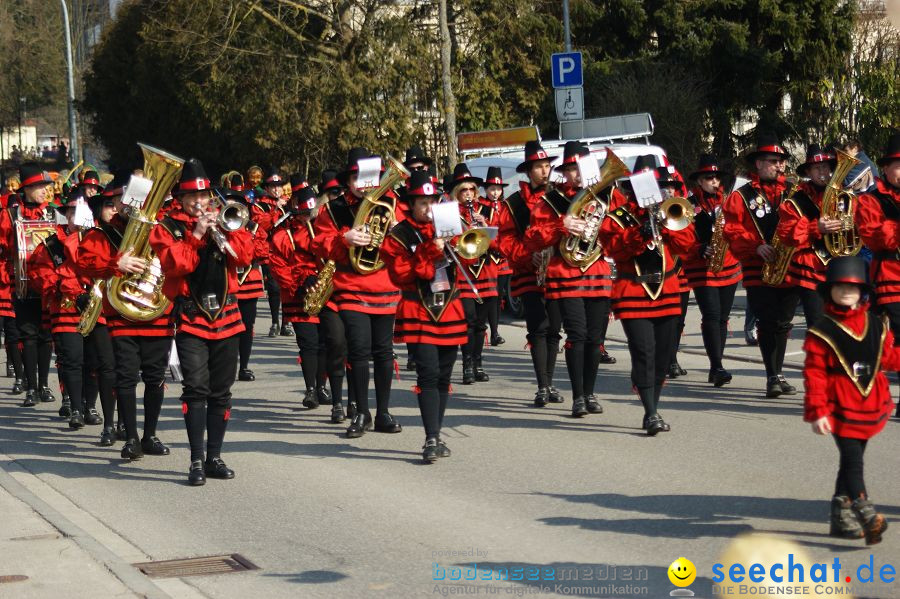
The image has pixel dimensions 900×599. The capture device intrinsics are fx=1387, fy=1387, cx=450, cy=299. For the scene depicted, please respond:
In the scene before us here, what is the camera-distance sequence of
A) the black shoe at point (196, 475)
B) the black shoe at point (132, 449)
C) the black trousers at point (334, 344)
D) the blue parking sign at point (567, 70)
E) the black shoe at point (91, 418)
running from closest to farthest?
the black shoe at point (196, 475) → the black shoe at point (132, 449) → the black trousers at point (334, 344) → the black shoe at point (91, 418) → the blue parking sign at point (567, 70)

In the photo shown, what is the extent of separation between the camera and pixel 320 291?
10.8 m

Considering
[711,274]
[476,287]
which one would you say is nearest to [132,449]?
[476,287]

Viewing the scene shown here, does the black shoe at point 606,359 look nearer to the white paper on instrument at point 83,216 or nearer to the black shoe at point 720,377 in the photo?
Answer: the black shoe at point 720,377

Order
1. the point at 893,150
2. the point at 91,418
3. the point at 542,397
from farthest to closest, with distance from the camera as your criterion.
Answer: the point at 91,418 < the point at 542,397 < the point at 893,150

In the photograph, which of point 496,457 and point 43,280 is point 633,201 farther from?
point 43,280

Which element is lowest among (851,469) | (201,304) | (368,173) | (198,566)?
(198,566)

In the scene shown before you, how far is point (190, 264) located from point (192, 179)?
538mm

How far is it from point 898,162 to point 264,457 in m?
4.79

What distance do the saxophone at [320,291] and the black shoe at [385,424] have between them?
105 centimetres

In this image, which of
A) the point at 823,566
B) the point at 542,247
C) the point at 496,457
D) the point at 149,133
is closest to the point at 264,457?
the point at 496,457

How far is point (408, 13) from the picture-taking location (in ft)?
107

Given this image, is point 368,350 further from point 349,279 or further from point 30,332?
point 30,332

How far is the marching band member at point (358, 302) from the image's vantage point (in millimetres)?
10148

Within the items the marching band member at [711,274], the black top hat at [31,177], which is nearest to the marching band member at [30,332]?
the black top hat at [31,177]
